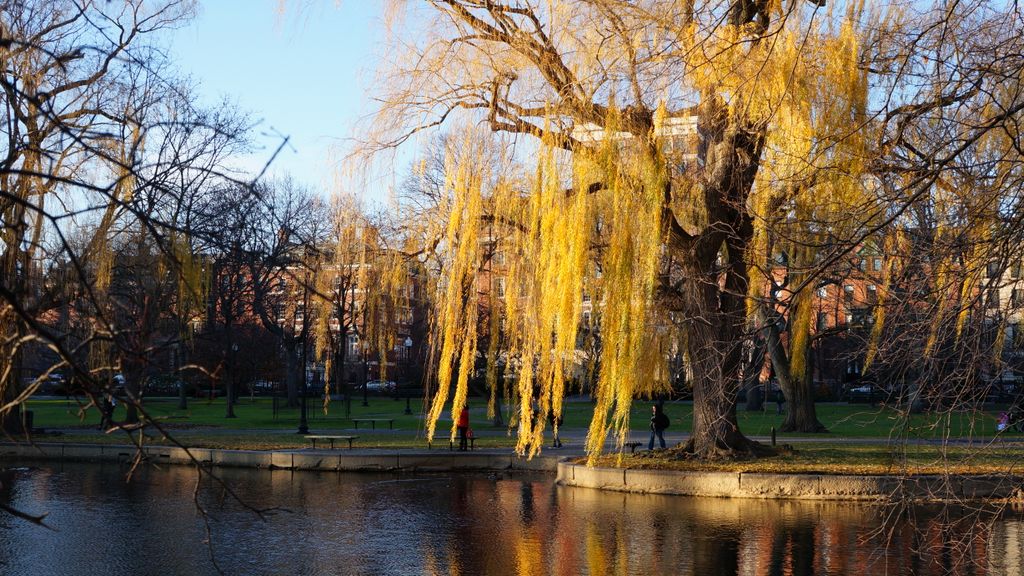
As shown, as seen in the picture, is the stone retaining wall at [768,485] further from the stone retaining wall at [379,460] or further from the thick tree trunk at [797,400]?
the thick tree trunk at [797,400]

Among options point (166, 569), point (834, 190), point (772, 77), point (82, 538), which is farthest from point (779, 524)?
point (82, 538)

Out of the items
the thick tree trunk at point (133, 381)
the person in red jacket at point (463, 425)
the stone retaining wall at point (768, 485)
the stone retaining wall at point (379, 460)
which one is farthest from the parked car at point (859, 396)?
the thick tree trunk at point (133, 381)

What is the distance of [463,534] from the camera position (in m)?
Result: 14.3

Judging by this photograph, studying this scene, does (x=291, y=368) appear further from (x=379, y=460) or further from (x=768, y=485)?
(x=768, y=485)

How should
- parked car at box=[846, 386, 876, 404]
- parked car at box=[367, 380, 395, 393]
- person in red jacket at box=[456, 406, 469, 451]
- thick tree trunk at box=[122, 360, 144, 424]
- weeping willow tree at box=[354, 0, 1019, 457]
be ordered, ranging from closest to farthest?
thick tree trunk at box=[122, 360, 144, 424] < weeping willow tree at box=[354, 0, 1019, 457] < person in red jacket at box=[456, 406, 469, 451] < parked car at box=[846, 386, 876, 404] < parked car at box=[367, 380, 395, 393]

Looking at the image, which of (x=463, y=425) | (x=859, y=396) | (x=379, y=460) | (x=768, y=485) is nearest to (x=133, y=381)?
(x=768, y=485)

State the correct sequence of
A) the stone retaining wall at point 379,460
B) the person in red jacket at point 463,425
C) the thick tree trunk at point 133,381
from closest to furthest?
the thick tree trunk at point 133,381, the stone retaining wall at point 379,460, the person in red jacket at point 463,425

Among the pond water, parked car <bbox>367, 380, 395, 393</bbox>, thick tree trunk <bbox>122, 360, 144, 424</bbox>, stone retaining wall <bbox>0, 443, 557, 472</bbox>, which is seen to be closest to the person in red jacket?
stone retaining wall <bbox>0, 443, 557, 472</bbox>

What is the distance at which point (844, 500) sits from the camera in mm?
18062

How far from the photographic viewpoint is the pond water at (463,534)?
11781 mm

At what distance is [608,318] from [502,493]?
13.6 feet

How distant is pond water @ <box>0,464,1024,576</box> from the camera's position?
464 inches

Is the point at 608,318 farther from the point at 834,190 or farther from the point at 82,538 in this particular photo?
the point at 82,538

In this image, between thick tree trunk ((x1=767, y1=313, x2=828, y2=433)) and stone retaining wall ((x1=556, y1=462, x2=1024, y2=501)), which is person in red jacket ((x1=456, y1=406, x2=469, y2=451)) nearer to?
stone retaining wall ((x1=556, y1=462, x2=1024, y2=501))
